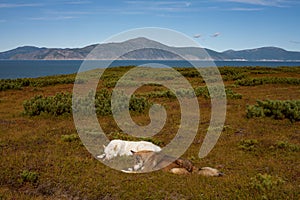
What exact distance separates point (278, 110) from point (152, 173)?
11.1 m

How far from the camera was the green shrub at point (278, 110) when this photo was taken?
1850 centimetres

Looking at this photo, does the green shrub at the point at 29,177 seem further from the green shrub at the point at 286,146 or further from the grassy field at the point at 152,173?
the green shrub at the point at 286,146

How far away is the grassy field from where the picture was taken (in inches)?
367

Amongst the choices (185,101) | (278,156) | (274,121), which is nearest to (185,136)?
(278,156)

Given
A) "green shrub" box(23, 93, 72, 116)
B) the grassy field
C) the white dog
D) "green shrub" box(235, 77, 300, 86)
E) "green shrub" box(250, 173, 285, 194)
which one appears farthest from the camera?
"green shrub" box(235, 77, 300, 86)

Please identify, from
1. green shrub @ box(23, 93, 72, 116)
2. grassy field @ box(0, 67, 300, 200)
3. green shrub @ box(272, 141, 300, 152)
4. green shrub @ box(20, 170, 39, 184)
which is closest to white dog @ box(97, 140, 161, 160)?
grassy field @ box(0, 67, 300, 200)

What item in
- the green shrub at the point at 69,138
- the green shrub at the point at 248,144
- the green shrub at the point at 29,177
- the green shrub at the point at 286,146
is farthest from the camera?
the green shrub at the point at 69,138

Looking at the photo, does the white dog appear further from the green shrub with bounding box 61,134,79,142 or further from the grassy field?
the green shrub with bounding box 61,134,79,142

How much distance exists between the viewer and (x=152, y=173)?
34.7ft

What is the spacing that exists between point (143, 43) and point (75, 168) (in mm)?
10063

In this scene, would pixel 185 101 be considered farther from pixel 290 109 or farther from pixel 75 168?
pixel 75 168

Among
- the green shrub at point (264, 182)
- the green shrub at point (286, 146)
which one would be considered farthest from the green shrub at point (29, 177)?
the green shrub at point (286, 146)

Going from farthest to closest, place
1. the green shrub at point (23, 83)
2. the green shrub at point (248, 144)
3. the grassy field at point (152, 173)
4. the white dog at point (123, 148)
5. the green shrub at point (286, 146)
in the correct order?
1. the green shrub at point (23, 83)
2. the green shrub at point (248, 144)
3. the green shrub at point (286, 146)
4. the white dog at point (123, 148)
5. the grassy field at point (152, 173)

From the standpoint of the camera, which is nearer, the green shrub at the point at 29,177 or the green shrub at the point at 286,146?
the green shrub at the point at 29,177
